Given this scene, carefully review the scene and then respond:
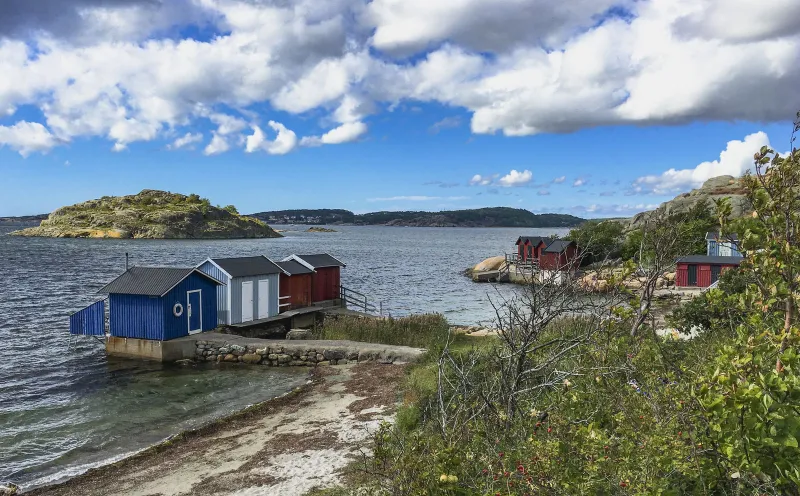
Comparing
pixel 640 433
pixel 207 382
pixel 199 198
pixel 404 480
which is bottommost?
pixel 207 382

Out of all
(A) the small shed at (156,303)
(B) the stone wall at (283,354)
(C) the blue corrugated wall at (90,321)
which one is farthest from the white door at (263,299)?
(C) the blue corrugated wall at (90,321)

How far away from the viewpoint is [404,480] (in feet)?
17.2

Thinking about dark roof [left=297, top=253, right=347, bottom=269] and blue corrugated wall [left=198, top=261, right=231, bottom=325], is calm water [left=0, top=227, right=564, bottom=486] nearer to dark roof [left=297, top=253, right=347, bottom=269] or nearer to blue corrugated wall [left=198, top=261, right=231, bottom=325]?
blue corrugated wall [left=198, top=261, right=231, bottom=325]

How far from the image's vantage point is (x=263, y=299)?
30203 mm

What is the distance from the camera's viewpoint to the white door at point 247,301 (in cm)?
2908

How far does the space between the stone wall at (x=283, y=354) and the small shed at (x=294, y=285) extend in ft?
20.4

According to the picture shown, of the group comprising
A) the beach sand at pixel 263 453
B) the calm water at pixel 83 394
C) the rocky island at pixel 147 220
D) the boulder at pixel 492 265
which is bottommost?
the calm water at pixel 83 394

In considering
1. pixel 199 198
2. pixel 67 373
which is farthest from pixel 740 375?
pixel 199 198

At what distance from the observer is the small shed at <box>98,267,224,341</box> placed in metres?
25.1

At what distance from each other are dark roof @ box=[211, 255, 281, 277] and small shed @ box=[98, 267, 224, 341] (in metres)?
1.79

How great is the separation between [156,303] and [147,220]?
14805 cm

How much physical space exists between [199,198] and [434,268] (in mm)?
140284

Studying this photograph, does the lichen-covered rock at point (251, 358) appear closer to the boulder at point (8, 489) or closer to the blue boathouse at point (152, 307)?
the blue boathouse at point (152, 307)

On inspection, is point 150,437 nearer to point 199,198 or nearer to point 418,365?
point 418,365
